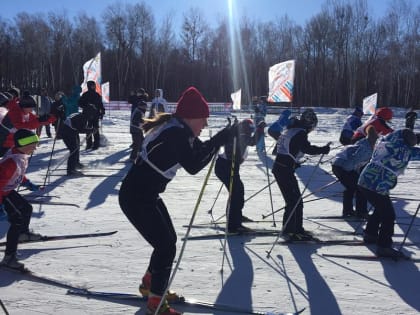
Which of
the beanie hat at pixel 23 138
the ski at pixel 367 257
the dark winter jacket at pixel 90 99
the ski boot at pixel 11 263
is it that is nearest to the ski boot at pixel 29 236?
the ski boot at pixel 11 263

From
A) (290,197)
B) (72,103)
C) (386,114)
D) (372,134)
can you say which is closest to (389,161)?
(290,197)

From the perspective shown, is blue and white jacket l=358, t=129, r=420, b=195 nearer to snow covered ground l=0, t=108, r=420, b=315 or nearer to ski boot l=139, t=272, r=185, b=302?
snow covered ground l=0, t=108, r=420, b=315

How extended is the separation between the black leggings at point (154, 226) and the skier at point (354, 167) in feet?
12.9

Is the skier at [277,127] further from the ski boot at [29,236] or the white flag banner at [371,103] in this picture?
the white flag banner at [371,103]

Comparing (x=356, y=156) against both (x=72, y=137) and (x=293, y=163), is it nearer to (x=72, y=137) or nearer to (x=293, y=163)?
(x=293, y=163)

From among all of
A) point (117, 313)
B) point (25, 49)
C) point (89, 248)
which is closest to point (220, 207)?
point (89, 248)

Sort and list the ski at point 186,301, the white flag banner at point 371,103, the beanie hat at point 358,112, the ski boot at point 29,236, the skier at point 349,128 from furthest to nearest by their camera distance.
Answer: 1. the white flag banner at point 371,103
2. the beanie hat at point 358,112
3. the skier at point 349,128
4. the ski boot at point 29,236
5. the ski at point 186,301

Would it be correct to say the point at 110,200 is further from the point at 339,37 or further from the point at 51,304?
the point at 339,37

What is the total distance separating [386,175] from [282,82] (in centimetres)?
905

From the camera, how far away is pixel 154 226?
315cm

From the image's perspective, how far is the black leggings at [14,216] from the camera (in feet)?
13.9

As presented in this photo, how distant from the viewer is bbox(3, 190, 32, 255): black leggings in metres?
4.25

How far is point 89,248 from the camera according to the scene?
4895mm

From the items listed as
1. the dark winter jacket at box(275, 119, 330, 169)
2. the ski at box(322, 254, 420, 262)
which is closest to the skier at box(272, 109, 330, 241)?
the dark winter jacket at box(275, 119, 330, 169)
